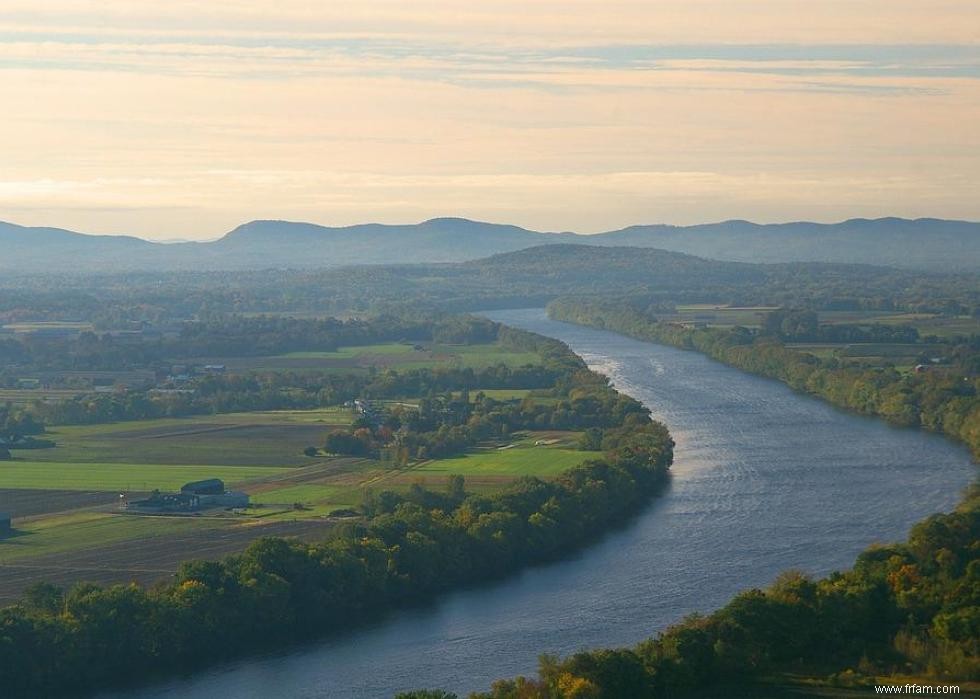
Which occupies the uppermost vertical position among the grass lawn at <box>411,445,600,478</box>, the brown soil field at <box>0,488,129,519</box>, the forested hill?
the forested hill

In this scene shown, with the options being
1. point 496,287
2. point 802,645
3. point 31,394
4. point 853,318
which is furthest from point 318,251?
point 802,645

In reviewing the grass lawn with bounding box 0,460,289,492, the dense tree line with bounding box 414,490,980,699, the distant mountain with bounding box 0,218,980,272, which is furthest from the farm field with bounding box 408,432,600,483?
the distant mountain with bounding box 0,218,980,272

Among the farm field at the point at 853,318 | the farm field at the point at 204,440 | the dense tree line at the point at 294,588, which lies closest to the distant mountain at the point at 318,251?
the farm field at the point at 853,318

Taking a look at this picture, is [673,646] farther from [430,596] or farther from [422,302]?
[422,302]

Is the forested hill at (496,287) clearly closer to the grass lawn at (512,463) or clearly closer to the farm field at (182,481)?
the farm field at (182,481)

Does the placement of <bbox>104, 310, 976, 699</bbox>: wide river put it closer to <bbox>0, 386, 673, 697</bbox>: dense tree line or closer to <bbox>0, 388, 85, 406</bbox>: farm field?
<bbox>0, 386, 673, 697</bbox>: dense tree line

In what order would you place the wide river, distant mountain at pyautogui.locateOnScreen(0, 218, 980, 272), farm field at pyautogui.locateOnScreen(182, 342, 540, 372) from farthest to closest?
1. distant mountain at pyautogui.locateOnScreen(0, 218, 980, 272)
2. farm field at pyautogui.locateOnScreen(182, 342, 540, 372)
3. the wide river

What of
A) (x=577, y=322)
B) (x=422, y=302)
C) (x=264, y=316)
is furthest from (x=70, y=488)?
(x=422, y=302)
